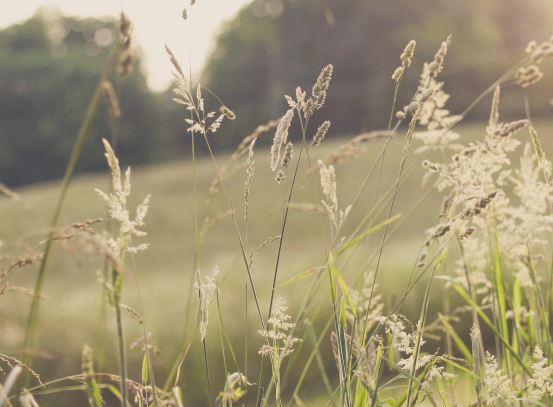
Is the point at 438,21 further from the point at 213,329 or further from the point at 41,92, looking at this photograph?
the point at 213,329

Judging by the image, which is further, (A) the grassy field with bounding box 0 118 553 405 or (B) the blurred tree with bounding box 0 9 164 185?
(B) the blurred tree with bounding box 0 9 164 185

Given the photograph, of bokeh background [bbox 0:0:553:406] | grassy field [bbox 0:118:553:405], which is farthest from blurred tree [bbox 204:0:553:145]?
grassy field [bbox 0:118:553:405]

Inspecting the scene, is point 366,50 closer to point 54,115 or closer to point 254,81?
point 254,81

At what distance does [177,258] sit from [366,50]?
16.3 meters

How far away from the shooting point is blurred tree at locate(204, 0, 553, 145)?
76.4ft

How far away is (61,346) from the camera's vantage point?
457 cm

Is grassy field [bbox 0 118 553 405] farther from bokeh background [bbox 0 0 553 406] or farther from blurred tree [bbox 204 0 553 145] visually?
blurred tree [bbox 204 0 553 145]

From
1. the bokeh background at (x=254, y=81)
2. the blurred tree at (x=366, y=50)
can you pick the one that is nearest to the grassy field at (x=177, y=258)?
the bokeh background at (x=254, y=81)

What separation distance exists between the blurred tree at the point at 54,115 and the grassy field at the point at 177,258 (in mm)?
4615

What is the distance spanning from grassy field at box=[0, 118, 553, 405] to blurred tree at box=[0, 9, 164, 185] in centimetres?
462

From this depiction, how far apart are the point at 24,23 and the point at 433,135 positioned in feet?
103

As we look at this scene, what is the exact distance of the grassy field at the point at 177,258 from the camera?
4039mm

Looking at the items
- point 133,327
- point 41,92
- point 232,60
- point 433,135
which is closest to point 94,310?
point 133,327

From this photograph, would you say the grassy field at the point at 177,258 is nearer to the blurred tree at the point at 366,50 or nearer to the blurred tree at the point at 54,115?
the blurred tree at the point at 54,115
